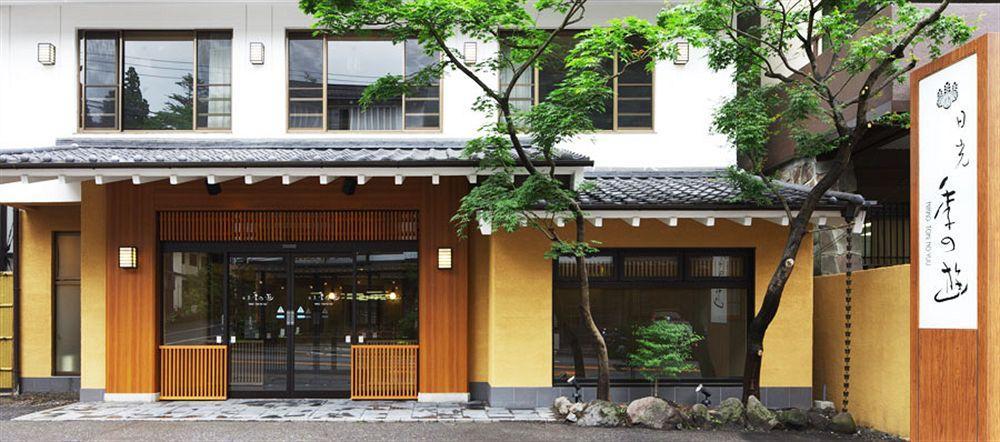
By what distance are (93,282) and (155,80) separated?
3.56m

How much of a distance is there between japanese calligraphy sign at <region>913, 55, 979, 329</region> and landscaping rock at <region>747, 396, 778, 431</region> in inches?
180

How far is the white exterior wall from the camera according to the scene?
481 inches

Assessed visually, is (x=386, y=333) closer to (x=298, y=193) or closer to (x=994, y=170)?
(x=298, y=193)

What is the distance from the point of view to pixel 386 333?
11578mm

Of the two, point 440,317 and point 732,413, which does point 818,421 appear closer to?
point 732,413

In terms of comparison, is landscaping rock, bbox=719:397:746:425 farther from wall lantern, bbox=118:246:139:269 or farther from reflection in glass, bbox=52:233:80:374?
reflection in glass, bbox=52:233:80:374

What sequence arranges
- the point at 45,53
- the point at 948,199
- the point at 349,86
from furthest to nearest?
the point at 349,86, the point at 45,53, the point at 948,199

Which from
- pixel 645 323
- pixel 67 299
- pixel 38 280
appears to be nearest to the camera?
pixel 645 323

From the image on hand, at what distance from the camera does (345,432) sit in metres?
9.23

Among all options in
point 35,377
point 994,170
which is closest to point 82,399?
point 35,377

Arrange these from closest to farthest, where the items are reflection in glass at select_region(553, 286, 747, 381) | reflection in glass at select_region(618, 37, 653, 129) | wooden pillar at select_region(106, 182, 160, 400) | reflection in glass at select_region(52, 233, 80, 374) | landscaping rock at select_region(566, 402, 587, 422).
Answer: landscaping rock at select_region(566, 402, 587, 422), reflection in glass at select_region(553, 286, 747, 381), wooden pillar at select_region(106, 182, 160, 400), reflection in glass at select_region(618, 37, 653, 129), reflection in glass at select_region(52, 233, 80, 374)

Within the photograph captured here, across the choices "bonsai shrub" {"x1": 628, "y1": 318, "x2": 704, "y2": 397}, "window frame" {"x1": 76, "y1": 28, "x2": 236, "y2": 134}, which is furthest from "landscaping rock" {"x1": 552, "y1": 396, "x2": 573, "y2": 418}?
"window frame" {"x1": 76, "y1": 28, "x2": 236, "y2": 134}

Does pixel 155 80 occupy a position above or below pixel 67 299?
above

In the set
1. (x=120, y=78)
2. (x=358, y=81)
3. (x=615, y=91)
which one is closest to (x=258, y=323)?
(x=358, y=81)
